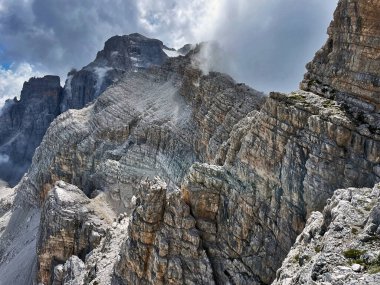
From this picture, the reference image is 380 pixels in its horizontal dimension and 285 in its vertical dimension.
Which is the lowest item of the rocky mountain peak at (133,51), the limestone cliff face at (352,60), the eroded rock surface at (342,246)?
the eroded rock surface at (342,246)

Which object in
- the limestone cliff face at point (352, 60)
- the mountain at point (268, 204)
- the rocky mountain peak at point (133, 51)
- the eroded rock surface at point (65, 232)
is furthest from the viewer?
the rocky mountain peak at point (133, 51)

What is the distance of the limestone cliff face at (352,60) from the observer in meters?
31.5

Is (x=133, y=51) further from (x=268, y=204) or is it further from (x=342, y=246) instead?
(x=342, y=246)

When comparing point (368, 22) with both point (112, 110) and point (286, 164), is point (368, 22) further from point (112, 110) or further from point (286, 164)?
point (112, 110)

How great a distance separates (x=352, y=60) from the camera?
109ft

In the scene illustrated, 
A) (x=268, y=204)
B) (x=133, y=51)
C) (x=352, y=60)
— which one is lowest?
(x=268, y=204)

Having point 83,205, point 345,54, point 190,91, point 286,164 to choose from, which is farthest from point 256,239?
point 190,91

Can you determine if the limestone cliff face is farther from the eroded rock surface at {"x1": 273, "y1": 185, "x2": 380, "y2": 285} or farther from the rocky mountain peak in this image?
the rocky mountain peak

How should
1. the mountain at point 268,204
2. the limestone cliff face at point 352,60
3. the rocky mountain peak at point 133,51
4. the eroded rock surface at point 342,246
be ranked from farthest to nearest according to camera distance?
the rocky mountain peak at point 133,51, the limestone cliff face at point 352,60, the mountain at point 268,204, the eroded rock surface at point 342,246

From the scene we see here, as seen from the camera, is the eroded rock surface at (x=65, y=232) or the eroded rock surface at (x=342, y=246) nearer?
the eroded rock surface at (x=342, y=246)

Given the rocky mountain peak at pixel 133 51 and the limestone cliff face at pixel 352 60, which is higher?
the rocky mountain peak at pixel 133 51

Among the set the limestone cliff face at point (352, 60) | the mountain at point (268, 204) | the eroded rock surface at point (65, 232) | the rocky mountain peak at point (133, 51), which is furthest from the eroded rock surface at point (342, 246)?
the rocky mountain peak at point (133, 51)

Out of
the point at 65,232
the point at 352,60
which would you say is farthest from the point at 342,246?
the point at 65,232

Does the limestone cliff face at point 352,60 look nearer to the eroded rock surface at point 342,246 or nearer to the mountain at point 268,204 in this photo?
the mountain at point 268,204
